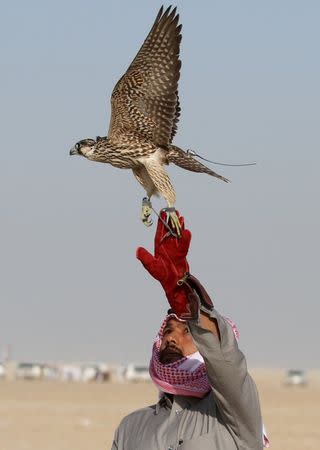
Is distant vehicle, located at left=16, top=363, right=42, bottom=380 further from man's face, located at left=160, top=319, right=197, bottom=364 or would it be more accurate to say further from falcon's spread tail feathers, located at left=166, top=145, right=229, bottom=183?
man's face, located at left=160, top=319, right=197, bottom=364

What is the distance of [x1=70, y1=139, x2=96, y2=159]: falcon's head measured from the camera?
5.03 m

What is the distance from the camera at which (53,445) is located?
15977 mm

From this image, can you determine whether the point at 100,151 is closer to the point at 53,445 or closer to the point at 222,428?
the point at 222,428

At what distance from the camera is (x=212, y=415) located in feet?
12.6

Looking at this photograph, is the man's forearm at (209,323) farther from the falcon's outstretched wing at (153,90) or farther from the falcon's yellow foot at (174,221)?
the falcon's outstretched wing at (153,90)

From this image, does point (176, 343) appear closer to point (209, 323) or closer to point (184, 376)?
point (184, 376)

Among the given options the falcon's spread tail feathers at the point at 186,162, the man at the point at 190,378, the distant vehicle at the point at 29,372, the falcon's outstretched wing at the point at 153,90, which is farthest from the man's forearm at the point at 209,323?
the distant vehicle at the point at 29,372

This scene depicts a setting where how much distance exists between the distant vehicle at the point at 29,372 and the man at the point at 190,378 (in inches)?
1626

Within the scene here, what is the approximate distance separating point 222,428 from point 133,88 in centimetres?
205

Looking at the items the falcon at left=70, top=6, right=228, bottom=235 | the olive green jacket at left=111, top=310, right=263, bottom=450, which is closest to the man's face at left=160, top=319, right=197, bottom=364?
the olive green jacket at left=111, top=310, right=263, bottom=450

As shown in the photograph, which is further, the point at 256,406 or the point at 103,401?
the point at 103,401

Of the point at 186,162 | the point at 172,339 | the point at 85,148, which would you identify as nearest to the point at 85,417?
the point at 85,148

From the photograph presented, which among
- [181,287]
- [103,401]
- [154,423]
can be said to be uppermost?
[181,287]

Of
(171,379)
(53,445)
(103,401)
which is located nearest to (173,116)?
(171,379)
